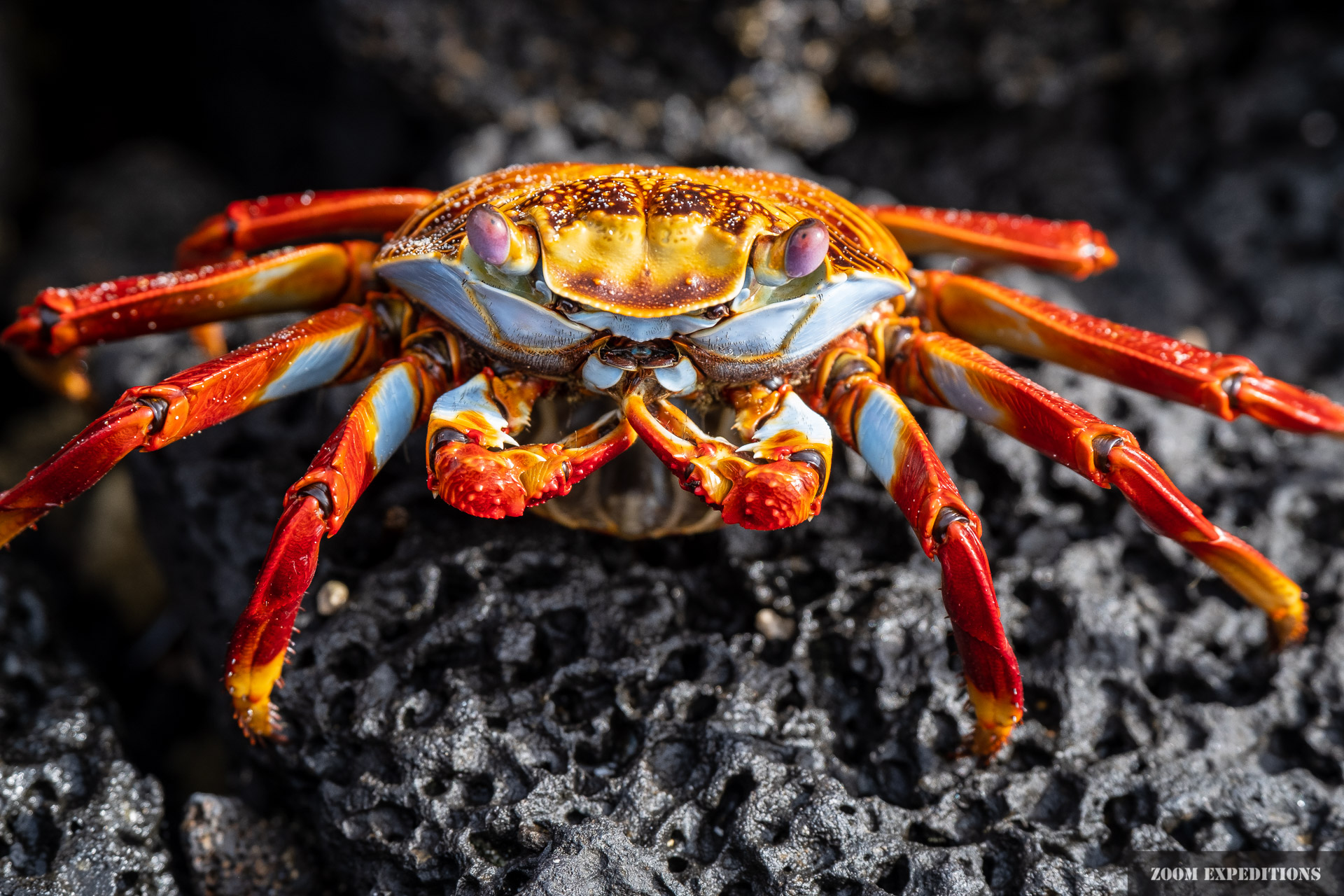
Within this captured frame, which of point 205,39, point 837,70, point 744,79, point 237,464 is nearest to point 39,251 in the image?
point 205,39

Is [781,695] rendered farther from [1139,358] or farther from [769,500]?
[1139,358]

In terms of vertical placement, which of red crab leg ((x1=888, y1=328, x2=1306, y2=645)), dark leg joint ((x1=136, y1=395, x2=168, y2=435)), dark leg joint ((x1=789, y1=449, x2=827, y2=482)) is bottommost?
dark leg joint ((x1=136, y1=395, x2=168, y2=435))

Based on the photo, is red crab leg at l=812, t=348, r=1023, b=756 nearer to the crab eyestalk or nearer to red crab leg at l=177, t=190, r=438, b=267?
the crab eyestalk

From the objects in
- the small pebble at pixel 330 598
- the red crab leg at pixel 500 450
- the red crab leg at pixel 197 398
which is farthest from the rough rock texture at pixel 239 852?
the red crab leg at pixel 500 450

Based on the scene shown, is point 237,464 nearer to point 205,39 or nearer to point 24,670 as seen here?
point 24,670

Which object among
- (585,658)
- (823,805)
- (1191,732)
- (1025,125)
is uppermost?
(1025,125)

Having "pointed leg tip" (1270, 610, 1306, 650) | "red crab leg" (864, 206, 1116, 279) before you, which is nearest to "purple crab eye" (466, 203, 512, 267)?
"red crab leg" (864, 206, 1116, 279)
